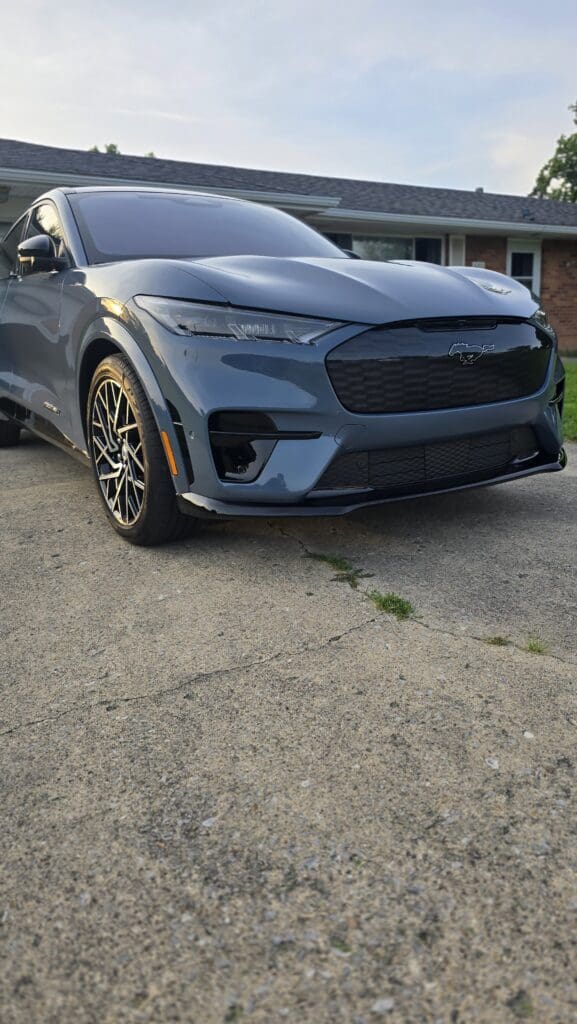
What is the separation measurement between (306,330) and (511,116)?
2928cm

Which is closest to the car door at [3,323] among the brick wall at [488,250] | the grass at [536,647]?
the grass at [536,647]

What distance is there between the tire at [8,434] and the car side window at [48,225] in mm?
1520

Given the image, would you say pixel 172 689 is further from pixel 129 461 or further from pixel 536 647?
pixel 129 461

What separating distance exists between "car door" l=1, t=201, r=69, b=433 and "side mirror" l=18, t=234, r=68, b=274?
0.05 metres

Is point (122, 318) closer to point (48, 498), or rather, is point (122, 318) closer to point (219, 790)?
point (48, 498)

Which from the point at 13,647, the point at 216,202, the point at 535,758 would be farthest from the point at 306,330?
the point at 216,202

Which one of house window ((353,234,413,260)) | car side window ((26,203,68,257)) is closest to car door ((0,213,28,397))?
car side window ((26,203,68,257))

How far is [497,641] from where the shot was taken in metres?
2.20

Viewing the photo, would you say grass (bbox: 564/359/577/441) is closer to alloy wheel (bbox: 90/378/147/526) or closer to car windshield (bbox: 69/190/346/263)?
car windshield (bbox: 69/190/346/263)

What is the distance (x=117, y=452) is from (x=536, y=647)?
77.1 inches

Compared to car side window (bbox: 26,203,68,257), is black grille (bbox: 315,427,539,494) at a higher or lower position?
lower

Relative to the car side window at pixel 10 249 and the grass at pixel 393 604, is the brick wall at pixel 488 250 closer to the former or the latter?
the car side window at pixel 10 249

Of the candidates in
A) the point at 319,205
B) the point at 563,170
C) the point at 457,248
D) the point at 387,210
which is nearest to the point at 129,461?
the point at 319,205

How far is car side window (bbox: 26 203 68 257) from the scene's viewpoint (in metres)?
3.91
